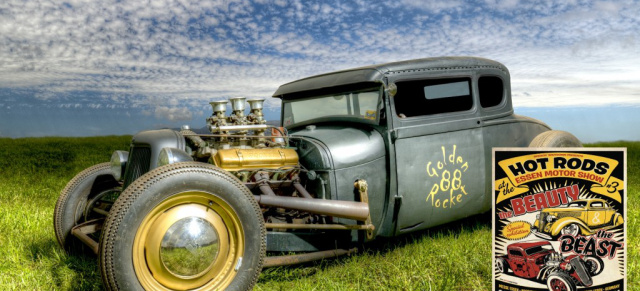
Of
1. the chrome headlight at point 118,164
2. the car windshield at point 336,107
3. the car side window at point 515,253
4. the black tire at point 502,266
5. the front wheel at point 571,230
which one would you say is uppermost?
the car windshield at point 336,107

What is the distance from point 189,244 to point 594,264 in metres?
2.49

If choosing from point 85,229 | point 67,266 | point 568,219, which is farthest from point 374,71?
point 67,266

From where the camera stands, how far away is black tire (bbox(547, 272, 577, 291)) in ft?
9.31

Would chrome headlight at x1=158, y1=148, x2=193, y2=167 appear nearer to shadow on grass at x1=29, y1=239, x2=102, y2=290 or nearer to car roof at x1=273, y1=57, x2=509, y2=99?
shadow on grass at x1=29, y1=239, x2=102, y2=290

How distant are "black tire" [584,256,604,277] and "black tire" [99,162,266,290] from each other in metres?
2.02

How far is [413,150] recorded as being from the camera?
4.15 meters

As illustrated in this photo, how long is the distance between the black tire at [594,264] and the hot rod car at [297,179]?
1.53 m

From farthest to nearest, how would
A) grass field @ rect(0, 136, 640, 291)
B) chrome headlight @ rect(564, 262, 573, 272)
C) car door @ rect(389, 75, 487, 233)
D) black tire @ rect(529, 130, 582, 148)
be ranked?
black tire @ rect(529, 130, 582, 148), car door @ rect(389, 75, 487, 233), grass field @ rect(0, 136, 640, 291), chrome headlight @ rect(564, 262, 573, 272)

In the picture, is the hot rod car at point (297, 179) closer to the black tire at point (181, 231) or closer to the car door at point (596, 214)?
the black tire at point (181, 231)

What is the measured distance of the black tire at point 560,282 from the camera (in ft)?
9.31

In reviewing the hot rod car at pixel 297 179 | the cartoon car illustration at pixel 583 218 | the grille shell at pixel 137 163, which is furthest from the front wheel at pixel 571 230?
the grille shell at pixel 137 163

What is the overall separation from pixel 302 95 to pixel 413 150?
1.39 m

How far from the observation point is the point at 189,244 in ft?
→ 9.79

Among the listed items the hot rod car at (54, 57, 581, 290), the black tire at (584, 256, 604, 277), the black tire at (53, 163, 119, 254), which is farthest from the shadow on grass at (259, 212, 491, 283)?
the black tire at (53, 163, 119, 254)
